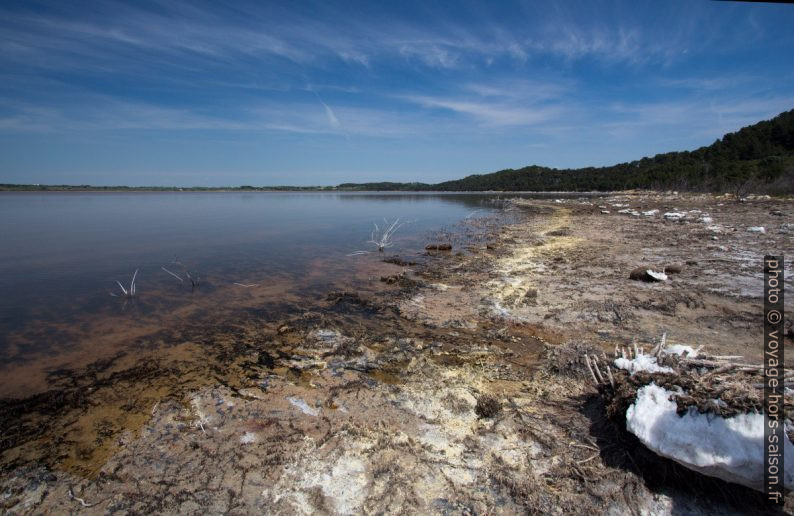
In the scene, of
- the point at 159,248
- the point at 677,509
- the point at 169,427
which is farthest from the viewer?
the point at 159,248

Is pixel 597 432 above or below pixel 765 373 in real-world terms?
below

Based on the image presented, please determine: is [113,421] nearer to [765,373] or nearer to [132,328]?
[132,328]

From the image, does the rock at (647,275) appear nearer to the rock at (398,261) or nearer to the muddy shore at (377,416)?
the muddy shore at (377,416)

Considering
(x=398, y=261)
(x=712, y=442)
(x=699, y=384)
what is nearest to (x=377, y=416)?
(x=712, y=442)

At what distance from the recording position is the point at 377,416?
4082mm

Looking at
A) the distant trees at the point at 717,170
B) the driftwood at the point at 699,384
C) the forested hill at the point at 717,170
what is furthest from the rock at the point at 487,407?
the distant trees at the point at 717,170

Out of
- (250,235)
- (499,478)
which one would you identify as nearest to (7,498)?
(499,478)

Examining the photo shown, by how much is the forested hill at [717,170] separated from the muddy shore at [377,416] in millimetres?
53451

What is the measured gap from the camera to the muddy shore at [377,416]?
297cm

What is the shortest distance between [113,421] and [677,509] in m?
5.78

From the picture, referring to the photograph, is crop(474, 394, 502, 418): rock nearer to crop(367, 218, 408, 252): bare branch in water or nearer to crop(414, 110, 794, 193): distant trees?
crop(367, 218, 408, 252): bare branch in water

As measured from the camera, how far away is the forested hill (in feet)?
162

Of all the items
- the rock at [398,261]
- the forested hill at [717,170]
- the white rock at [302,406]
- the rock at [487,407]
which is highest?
the forested hill at [717,170]

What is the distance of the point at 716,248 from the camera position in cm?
1274
